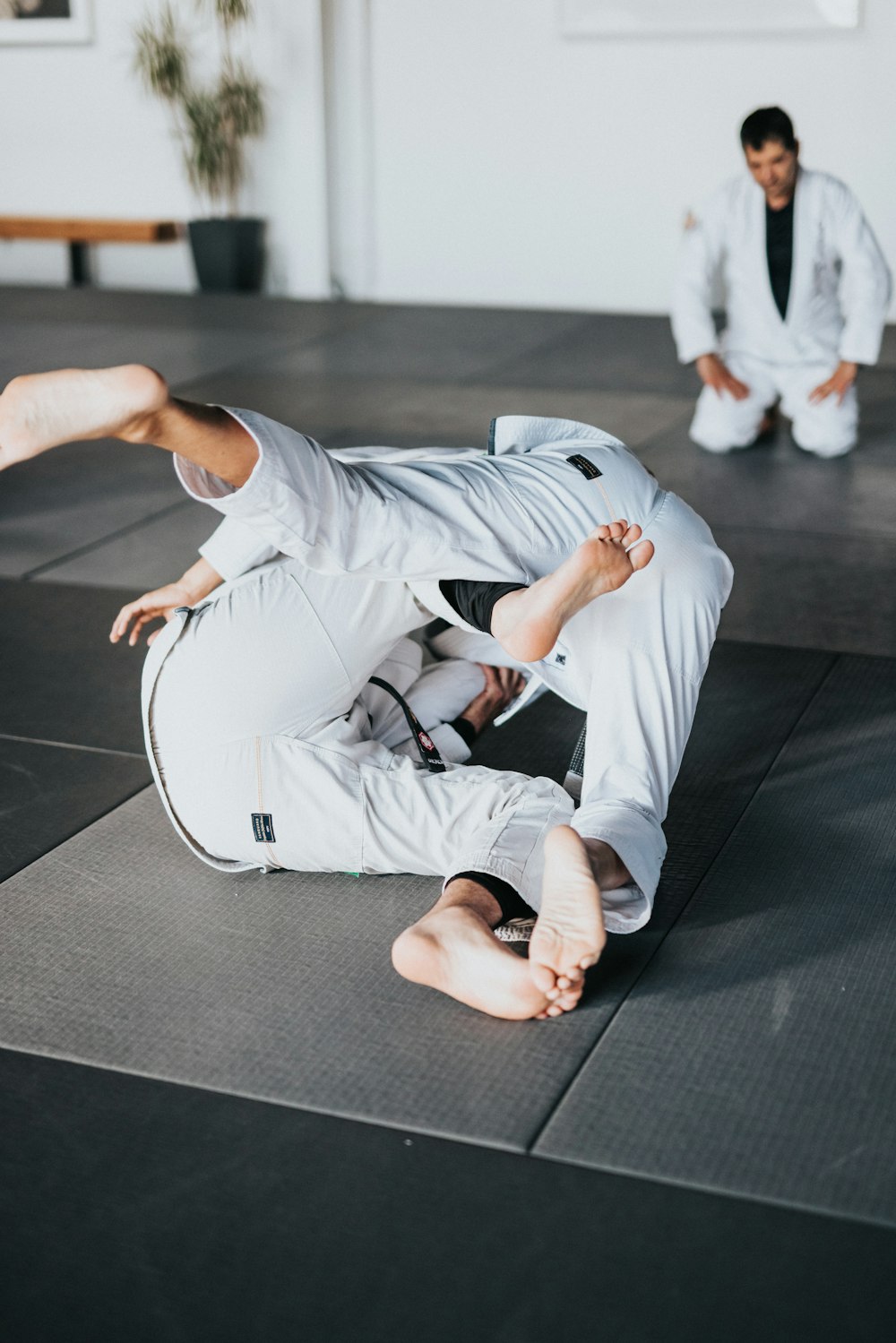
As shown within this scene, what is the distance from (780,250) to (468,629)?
3.13 m

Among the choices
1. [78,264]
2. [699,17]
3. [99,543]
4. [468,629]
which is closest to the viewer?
[468,629]

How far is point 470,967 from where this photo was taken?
1790mm

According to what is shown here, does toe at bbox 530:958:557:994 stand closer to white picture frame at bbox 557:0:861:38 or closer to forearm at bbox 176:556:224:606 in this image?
forearm at bbox 176:556:224:606

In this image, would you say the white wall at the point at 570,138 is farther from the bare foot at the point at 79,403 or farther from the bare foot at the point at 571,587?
the bare foot at the point at 79,403

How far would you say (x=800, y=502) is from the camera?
13.8 ft

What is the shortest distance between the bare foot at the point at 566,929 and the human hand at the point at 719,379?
328 cm

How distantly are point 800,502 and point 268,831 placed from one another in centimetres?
259

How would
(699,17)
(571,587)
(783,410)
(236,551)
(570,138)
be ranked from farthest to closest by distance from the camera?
(570,138)
(699,17)
(783,410)
(236,551)
(571,587)

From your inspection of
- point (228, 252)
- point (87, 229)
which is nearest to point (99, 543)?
point (228, 252)

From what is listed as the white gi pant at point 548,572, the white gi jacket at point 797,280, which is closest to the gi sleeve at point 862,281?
the white gi jacket at point 797,280

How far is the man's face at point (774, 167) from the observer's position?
4.42 m

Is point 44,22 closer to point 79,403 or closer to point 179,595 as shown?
point 179,595

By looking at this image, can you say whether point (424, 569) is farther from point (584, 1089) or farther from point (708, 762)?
point (708, 762)

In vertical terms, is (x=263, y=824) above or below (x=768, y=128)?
below
